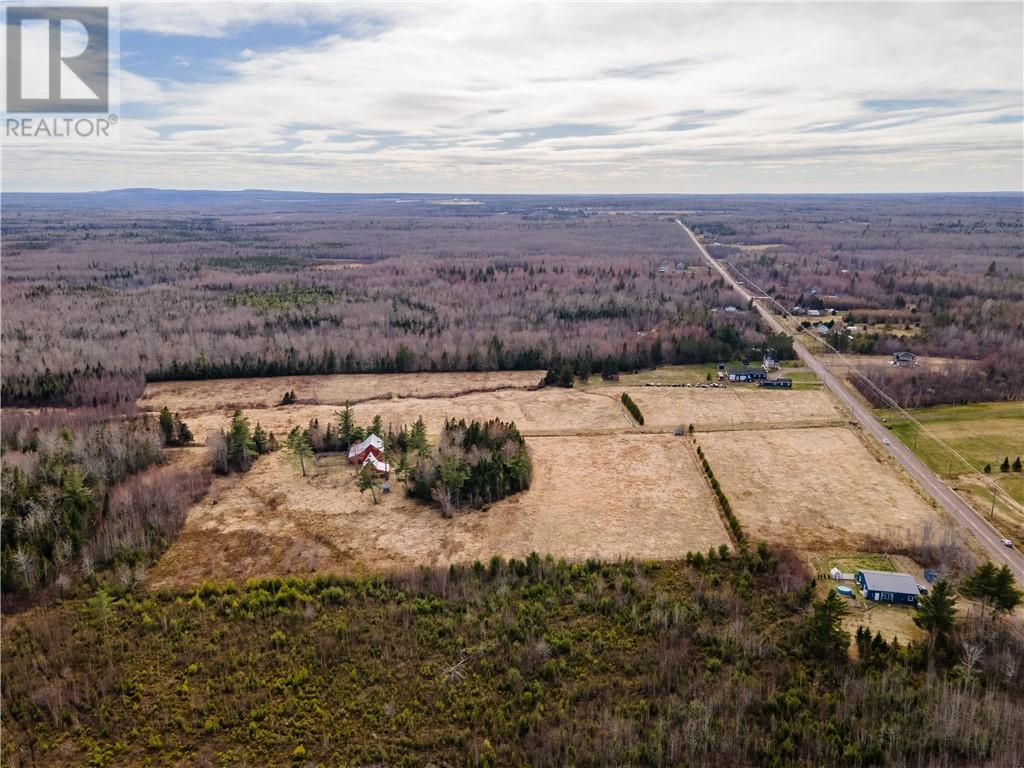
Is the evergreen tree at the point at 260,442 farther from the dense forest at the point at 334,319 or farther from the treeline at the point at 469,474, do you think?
the dense forest at the point at 334,319

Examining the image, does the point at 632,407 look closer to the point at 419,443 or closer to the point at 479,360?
the point at 419,443

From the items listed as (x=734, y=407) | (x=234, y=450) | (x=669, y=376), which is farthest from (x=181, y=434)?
(x=669, y=376)

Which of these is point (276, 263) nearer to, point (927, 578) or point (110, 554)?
point (110, 554)

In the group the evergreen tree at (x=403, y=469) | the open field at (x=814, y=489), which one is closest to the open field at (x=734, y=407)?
the open field at (x=814, y=489)

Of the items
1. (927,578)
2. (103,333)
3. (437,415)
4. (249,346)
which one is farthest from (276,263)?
(927,578)

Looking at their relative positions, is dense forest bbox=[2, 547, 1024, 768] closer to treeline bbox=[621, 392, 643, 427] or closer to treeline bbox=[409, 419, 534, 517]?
treeline bbox=[409, 419, 534, 517]

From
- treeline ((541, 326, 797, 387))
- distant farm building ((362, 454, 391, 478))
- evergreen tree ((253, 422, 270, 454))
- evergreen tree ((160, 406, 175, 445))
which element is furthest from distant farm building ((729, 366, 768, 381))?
evergreen tree ((160, 406, 175, 445))
